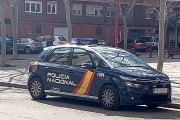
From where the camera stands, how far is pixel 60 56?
11727 millimetres

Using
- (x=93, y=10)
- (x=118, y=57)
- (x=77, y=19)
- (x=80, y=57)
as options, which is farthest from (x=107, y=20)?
(x=118, y=57)

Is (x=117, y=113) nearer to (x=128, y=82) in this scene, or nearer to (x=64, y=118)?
(x=128, y=82)

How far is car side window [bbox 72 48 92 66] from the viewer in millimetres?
11003

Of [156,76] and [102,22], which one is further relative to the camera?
[102,22]

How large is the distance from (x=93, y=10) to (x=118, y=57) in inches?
1602

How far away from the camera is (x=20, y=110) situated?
32.9ft

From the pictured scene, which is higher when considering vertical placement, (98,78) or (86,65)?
(86,65)

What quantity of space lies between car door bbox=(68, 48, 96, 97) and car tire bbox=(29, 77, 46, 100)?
4.23 ft

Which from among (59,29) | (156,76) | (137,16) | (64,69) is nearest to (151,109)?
(156,76)

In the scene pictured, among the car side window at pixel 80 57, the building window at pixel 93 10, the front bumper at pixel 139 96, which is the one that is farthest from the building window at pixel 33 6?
the front bumper at pixel 139 96

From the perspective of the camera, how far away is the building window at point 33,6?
46.1 meters

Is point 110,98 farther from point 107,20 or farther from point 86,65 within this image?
point 107,20

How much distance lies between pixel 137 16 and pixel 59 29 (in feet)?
39.7

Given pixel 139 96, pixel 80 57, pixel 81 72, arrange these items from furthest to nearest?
1. pixel 80 57
2. pixel 81 72
3. pixel 139 96
